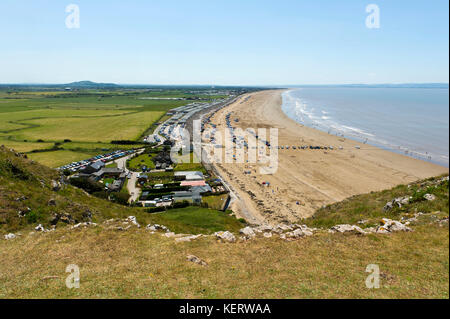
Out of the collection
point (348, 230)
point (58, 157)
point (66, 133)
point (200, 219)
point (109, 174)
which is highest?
point (66, 133)

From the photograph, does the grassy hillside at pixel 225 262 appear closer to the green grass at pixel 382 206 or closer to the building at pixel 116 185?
the green grass at pixel 382 206

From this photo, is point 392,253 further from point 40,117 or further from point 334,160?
point 40,117

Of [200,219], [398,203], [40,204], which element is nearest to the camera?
[398,203]

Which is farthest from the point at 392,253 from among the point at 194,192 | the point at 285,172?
the point at 285,172

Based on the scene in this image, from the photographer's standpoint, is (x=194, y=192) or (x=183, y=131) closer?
(x=194, y=192)

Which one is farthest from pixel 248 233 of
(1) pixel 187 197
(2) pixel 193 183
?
(2) pixel 193 183

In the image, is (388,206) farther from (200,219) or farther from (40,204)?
(40,204)
